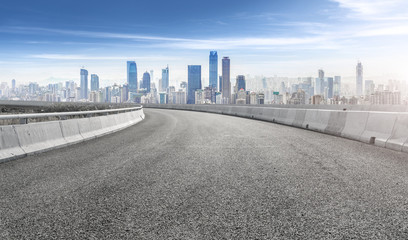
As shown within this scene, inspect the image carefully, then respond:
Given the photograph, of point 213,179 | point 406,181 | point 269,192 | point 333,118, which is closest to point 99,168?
point 213,179

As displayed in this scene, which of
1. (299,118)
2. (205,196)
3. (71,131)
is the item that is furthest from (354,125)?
(71,131)

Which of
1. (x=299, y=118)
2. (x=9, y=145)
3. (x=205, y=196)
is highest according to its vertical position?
(x=299, y=118)

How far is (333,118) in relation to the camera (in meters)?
14.5

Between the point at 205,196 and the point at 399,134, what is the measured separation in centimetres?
757

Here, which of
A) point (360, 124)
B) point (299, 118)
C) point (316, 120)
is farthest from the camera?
point (299, 118)

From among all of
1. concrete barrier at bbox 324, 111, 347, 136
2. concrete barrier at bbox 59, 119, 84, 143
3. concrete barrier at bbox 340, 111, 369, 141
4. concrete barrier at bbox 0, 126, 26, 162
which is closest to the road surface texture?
concrete barrier at bbox 0, 126, 26, 162

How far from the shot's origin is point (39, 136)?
31.2 ft

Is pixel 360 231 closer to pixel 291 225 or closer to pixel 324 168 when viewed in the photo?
pixel 291 225

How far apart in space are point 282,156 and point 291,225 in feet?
15.6

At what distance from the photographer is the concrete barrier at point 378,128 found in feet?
33.8

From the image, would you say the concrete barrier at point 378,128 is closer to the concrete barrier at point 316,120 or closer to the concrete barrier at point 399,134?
the concrete barrier at point 399,134

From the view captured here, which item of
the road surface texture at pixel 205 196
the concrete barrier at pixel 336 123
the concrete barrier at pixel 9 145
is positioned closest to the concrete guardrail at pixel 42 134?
the concrete barrier at pixel 9 145

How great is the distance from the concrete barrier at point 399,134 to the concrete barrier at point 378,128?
17cm

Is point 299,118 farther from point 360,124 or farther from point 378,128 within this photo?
point 378,128
